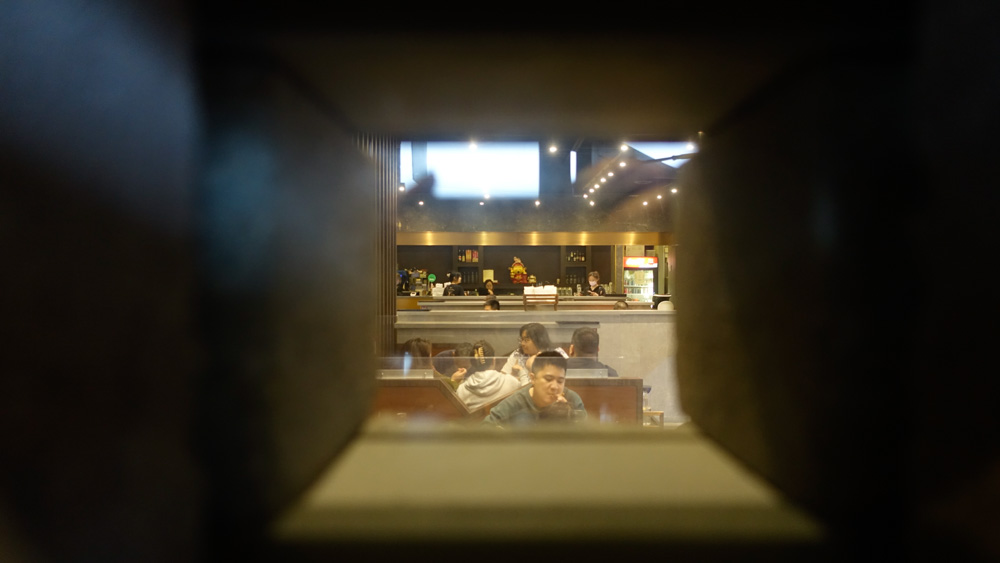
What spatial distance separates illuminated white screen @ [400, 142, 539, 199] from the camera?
849 centimetres

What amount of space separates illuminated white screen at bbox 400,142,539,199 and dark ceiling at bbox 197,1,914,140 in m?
7.67

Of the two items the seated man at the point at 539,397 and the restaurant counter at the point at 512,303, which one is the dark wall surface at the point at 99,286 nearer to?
the seated man at the point at 539,397

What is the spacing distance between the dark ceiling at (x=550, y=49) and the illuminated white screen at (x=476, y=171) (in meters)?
7.67

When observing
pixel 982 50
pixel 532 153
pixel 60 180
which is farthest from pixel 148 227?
pixel 532 153

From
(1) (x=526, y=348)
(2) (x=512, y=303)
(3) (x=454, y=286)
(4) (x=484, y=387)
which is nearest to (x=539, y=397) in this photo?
(4) (x=484, y=387)

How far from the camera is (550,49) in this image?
367 millimetres

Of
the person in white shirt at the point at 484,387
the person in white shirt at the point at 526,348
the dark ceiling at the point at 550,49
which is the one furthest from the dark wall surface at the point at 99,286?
the person in white shirt at the point at 526,348

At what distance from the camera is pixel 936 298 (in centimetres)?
34

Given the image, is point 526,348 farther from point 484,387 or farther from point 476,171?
point 476,171

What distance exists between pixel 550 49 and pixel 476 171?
9.12 m

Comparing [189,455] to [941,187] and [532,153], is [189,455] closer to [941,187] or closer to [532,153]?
[941,187]

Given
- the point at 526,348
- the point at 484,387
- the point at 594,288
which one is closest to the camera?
the point at 484,387

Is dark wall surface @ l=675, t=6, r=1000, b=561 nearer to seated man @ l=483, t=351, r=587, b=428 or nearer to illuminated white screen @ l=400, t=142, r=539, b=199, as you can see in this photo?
seated man @ l=483, t=351, r=587, b=428

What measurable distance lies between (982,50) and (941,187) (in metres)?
0.09
